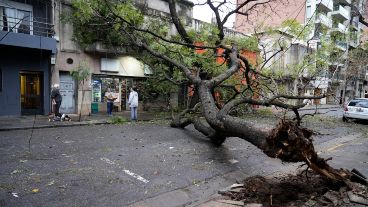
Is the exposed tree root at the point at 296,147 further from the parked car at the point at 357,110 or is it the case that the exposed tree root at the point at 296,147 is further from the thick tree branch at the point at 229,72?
the parked car at the point at 357,110

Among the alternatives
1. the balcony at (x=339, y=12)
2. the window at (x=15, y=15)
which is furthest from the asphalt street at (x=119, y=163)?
the balcony at (x=339, y=12)

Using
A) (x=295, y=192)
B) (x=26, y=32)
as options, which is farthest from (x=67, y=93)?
(x=295, y=192)

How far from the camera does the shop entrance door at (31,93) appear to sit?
15.3 m

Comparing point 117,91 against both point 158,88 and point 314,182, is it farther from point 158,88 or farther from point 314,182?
point 314,182

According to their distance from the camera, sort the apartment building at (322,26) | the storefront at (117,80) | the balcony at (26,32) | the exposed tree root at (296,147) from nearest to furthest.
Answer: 1. the exposed tree root at (296,147)
2. the balcony at (26,32)
3. the apartment building at (322,26)
4. the storefront at (117,80)

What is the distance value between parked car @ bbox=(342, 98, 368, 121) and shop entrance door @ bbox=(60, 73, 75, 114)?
16.2 metres

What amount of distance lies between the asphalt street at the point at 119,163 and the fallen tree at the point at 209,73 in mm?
926

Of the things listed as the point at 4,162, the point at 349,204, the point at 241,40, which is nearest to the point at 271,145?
the point at 349,204

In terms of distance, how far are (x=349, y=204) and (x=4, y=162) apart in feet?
22.4

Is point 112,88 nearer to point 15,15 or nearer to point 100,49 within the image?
point 100,49

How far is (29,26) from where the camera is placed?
596 inches

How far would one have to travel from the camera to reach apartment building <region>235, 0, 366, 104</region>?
13902 mm

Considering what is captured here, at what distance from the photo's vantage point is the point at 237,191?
5.26 meters

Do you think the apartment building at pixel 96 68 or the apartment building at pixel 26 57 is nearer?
the apartment building at pixel 26 57
